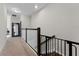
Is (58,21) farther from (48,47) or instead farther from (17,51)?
(17,51)

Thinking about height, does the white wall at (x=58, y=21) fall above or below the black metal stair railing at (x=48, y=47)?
above

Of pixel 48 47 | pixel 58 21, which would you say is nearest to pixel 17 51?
pixel 48 47

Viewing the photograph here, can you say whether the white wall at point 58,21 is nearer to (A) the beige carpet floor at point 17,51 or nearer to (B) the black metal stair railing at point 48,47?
(B) the black metal stair railing at point 48,47

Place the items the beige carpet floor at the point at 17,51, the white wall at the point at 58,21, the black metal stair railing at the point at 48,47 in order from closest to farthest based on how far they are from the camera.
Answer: the beige carpet floor at the point at 17,51, the black metal stair railing at the point at 48,47, the white wall at the point at 58,21

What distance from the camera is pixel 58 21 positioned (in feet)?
12.2

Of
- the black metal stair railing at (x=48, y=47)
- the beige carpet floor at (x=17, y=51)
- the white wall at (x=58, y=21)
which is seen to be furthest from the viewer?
the white wall at (x=58, y=21)

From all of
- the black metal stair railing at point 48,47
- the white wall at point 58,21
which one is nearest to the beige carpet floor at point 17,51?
the black metal stair railing at point 48,47

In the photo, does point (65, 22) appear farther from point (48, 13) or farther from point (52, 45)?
point (52, 45)

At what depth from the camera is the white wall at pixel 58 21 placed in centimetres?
328

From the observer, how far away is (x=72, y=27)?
331 cm

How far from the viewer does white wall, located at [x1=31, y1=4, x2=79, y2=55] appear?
129 inches

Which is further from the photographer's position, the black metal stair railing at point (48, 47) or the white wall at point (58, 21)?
the white wall at point (58, 21)

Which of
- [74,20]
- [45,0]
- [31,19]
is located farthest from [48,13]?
[45,0]

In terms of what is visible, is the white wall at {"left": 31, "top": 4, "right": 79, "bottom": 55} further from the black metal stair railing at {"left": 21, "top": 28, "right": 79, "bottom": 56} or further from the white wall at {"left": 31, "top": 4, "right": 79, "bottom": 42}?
the black metal stair railing at {"left": 21, "top": 28, "right": 79, "bottom": 56}
